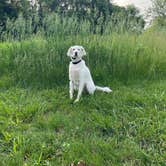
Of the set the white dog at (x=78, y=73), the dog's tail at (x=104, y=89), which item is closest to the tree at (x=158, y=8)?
the dog's tail at (x=104, y=89)

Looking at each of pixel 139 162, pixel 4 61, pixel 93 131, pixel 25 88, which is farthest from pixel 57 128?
pixel 4 61

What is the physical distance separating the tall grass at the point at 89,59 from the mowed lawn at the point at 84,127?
37 cm

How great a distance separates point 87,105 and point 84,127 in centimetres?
61

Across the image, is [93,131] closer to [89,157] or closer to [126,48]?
[89,157]

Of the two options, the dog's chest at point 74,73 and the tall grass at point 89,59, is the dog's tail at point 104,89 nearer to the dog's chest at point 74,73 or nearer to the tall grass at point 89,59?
the dog's chest at point 74,73

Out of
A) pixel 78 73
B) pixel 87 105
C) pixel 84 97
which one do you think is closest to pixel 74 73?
pixel 78 73

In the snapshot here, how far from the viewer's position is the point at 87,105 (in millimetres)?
3746

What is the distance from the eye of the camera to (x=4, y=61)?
5156mm

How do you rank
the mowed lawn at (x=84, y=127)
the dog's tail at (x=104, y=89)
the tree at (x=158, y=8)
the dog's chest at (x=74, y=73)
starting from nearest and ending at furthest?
1. the mowed lawn at (x=84, y=127)
2. the dog's chest at (x=74, y=73)
3. the dog's tail at (x=104, y=89)
4. the tree at (x=158, y=8)

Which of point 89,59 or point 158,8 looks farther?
point 158,8

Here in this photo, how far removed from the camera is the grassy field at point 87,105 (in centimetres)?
270

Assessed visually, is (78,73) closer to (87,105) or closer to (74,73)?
(74,73)

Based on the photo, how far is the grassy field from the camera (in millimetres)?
2699

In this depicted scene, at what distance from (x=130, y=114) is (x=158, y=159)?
35.0 inches
